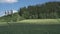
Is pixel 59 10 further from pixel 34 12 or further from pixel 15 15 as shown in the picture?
pixel 15 15

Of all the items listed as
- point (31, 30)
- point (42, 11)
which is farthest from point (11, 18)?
point (31, 30)

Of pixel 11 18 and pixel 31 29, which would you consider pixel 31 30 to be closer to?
pixel 31 29

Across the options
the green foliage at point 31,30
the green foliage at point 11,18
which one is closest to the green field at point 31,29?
the green foliage at point 31,30

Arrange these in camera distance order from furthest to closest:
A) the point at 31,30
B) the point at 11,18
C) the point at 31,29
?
the point at 11,18, the point at 31,29, the point at 31,30

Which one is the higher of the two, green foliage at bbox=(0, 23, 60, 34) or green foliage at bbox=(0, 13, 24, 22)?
green foliage at bbox=(0, 23, 60, 34)

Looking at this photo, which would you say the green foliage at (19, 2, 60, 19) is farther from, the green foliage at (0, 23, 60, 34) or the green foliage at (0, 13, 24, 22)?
the green foliage at (0, 23, 60, 34)

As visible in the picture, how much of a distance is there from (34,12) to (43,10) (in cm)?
526

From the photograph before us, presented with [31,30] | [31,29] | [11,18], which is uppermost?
[31,30]

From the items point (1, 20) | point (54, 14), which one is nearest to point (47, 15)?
point (54, 14)

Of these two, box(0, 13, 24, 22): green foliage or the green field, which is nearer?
the green field

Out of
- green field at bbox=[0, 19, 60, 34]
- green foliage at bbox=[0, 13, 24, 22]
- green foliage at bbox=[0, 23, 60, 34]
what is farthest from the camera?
green foliage at bbox=[0, 13, 24, 22]

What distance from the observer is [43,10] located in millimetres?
139000

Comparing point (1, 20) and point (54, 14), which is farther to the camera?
point (54, 14)

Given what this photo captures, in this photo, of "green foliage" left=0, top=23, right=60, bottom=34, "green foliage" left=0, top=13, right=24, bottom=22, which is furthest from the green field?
"green foliage" left=0, top=13, right=24, bottom=22
